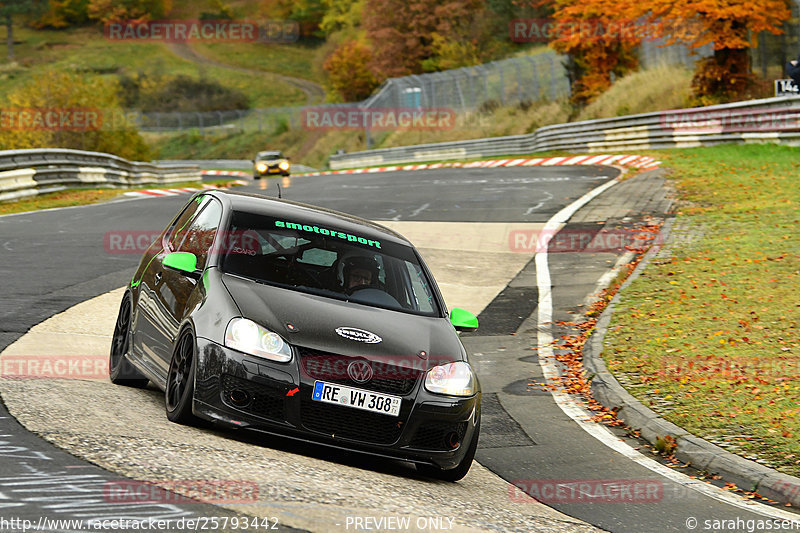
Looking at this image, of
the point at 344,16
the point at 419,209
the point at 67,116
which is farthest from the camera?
the point at 344,16

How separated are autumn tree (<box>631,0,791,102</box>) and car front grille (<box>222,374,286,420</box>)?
31674 mm

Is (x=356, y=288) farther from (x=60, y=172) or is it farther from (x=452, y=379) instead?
(x=60, y=172)

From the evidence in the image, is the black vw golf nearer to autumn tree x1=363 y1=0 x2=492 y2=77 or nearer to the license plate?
the license plate

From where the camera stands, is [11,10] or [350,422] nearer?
[350,422]

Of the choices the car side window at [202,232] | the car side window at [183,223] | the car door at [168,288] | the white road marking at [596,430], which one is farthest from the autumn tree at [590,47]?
the car side window at [202,232]

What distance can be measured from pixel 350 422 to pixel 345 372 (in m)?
0.31

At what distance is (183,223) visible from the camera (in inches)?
350

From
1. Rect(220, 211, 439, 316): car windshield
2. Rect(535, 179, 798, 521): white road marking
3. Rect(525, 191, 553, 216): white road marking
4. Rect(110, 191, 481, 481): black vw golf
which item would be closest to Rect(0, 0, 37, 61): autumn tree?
Rect(525, 191, 553, 216): white road marking

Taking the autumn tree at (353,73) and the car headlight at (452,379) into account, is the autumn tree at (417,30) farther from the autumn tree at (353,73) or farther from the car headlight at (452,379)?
the car headlight at (452,379)

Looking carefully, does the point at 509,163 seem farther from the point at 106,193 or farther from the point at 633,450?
the point at 633,450

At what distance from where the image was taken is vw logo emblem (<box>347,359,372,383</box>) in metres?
6.60

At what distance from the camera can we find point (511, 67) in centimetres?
5684

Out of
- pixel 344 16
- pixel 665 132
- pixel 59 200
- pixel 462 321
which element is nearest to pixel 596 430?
pixel 462 321

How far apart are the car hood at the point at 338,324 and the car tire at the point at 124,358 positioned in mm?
1609
